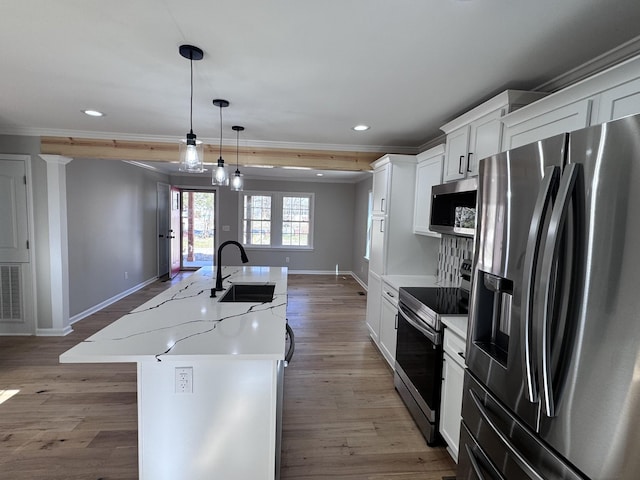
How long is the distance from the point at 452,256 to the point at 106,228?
481 cm

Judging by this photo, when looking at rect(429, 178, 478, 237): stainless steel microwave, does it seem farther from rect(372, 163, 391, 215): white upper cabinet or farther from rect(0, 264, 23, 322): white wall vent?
rect(0, 264, 23, 322): white wall vent

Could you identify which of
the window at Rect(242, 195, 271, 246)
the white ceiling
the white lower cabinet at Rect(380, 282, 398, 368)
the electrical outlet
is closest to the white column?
the white ceiling

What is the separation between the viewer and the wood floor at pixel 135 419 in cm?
188

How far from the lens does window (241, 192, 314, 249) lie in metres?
7.47

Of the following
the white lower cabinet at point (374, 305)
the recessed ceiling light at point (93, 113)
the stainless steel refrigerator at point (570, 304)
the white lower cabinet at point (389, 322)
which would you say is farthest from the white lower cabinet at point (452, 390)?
the recessed ceiling light at point (93, 113)

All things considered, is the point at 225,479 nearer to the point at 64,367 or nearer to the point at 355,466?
the point at 355,466

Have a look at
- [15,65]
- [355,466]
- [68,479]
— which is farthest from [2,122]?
[355,466]

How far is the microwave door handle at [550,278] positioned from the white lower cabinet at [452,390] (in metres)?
0.85

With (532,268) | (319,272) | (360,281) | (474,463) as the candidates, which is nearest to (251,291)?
(474,463)

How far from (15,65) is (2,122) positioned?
1.96 metres

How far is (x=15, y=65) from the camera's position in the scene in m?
1.88

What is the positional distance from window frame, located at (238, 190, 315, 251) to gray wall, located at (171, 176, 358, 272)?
0.07m

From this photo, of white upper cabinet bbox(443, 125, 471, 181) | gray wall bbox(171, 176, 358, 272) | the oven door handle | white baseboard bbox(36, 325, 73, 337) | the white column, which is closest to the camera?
the oven door handle

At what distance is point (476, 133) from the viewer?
2.17 metres
